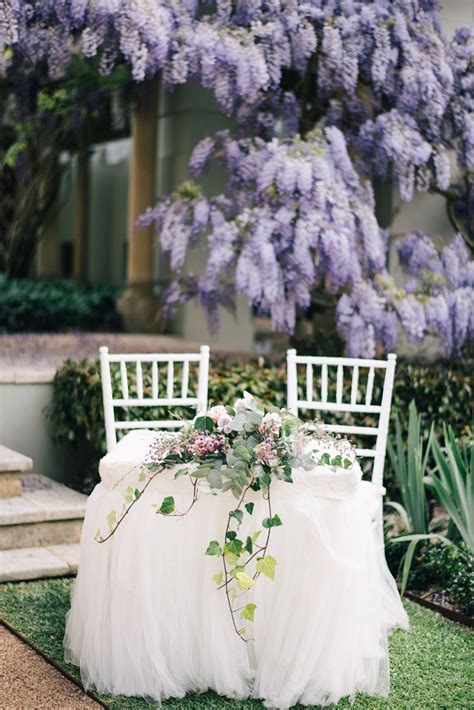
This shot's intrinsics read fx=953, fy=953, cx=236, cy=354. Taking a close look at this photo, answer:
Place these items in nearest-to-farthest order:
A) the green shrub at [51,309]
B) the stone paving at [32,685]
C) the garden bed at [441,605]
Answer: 1. the stone paving at [32,685]
2. the garden bed at [441,605]
3. the green shrub at [51,309]

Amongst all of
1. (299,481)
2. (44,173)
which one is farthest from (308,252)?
(44,173)

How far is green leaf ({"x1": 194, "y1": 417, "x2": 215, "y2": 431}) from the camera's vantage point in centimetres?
293

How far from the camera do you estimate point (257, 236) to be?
511cm

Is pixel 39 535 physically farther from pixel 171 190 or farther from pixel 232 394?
pixel 171 190

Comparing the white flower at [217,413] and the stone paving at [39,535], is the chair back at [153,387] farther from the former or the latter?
the white flower at [217,413]

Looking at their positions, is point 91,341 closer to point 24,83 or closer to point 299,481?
point 24,83

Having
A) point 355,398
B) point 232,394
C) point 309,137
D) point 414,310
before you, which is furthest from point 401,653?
point 309,137

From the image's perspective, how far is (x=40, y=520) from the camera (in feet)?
13.7

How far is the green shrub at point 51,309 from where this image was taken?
940 cm

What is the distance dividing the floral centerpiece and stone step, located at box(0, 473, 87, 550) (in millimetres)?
1323

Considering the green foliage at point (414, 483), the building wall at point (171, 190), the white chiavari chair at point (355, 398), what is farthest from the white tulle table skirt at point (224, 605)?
the building wall at point (171, 190)

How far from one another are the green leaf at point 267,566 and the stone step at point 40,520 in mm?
1666

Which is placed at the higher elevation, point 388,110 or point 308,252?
point 388,110

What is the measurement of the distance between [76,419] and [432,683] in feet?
7.94
